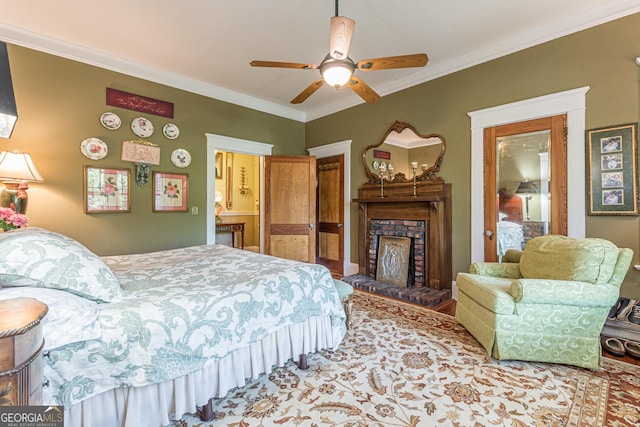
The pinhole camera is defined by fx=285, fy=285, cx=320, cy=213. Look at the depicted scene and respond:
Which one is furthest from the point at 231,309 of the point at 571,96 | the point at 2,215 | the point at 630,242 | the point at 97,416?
the point at 571,96

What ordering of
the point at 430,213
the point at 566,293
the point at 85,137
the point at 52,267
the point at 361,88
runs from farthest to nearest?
the point at 430,213
the point at 85,137
the point at 361,88
the point at 566,293
the point at 52,267

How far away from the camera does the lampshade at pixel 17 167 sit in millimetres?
2609

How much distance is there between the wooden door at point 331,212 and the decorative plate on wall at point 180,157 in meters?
2.26

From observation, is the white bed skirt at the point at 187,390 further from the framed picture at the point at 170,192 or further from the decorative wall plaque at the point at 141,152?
the decorative wall plaque at the point at 141,152

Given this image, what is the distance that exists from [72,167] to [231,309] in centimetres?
304

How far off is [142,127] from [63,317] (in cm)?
324

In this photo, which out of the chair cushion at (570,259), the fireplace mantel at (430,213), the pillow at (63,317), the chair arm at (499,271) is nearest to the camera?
the pillow at (63,317)

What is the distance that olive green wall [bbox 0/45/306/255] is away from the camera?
3.01 meters

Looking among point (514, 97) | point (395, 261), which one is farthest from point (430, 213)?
point (514, 97)

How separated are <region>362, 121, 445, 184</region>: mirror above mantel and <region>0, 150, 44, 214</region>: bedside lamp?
155 inches

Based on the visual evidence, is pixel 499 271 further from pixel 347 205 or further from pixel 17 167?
pixel 17 167

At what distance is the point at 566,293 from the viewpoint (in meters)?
2.00

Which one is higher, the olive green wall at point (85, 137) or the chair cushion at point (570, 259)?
the olive green wall at point (85, 137)

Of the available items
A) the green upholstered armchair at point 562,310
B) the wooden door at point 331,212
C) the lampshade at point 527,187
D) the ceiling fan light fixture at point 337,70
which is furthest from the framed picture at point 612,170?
the wooden door at point 331,212
